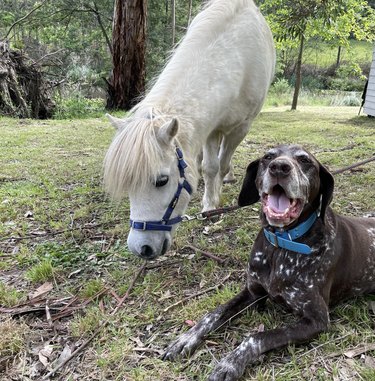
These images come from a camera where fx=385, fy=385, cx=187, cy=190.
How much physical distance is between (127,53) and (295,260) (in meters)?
10.2

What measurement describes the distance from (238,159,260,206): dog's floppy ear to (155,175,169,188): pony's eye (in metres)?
0.52

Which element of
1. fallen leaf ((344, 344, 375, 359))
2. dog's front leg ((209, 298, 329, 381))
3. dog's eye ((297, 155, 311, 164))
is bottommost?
fallen leaf ((344, 344, 375, 359))

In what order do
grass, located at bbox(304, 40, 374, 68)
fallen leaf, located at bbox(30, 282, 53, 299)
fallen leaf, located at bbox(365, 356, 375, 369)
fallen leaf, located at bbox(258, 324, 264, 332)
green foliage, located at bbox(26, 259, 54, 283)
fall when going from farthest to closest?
1. grass, located at bbox(304, 40, 374, 68)
2. green foliage, located at bbox(26, 259, 54, 283)
3. fallen leaf, located at bbox(30, 282, 53, 299)
4. fallen leaf, located at bbox(258, 324, 264, 332)
5. fallen leaf, located at bbox(365, 356, 375, 369)

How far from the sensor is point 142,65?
11.4 m

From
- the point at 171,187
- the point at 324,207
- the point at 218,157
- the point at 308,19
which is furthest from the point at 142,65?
the point at 324,207

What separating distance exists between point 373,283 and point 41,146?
6.57 meters

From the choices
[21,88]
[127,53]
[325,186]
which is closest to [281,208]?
[325,186]

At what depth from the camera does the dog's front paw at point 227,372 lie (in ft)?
6.04

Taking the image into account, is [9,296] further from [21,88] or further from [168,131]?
[21,88]

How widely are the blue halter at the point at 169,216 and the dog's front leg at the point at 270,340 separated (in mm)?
962

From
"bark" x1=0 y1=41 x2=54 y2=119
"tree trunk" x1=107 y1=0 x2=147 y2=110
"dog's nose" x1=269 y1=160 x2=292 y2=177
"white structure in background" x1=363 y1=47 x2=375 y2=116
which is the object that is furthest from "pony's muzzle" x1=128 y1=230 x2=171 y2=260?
"white structure in background" x1=363 y1=47 x2=375 y2=116

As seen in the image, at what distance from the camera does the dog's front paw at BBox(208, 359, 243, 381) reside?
72.4 inches

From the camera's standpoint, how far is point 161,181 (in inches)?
102

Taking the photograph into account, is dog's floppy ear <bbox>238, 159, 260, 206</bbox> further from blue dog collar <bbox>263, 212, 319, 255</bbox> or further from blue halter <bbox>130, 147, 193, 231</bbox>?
blue halter <bbox>130, 147, 193, 231</bbox>
